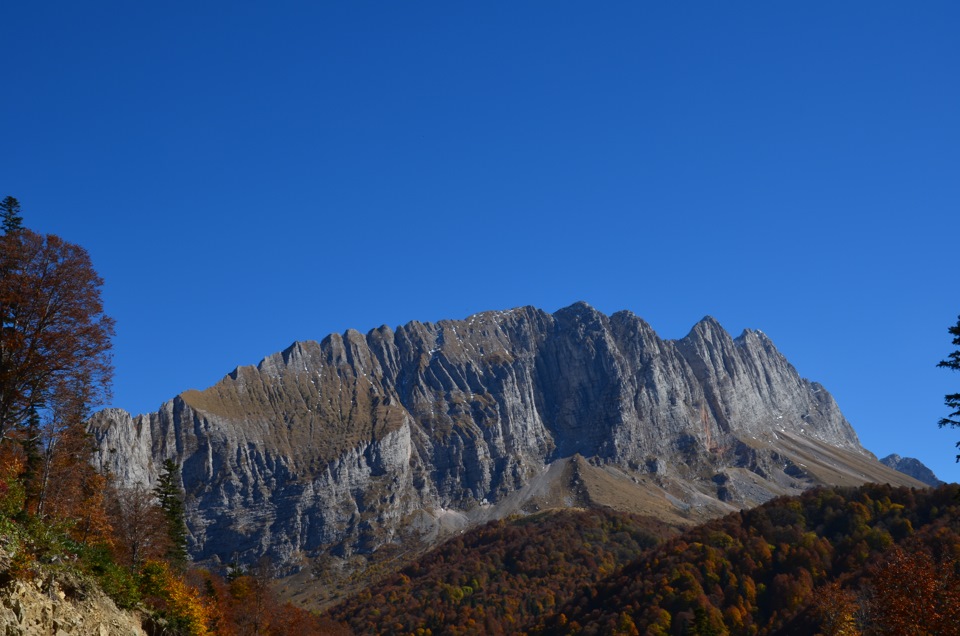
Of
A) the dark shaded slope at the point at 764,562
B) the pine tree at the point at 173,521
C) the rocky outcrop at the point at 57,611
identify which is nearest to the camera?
the rocky outcrop at the point at 57,611

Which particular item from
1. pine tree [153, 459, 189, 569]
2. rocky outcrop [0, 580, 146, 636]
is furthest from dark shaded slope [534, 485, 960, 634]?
rocky outcrop [0, 580, 146, 636]

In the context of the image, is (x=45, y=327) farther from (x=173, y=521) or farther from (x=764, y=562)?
(x=764, y=562)

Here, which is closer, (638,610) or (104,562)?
(104,562)

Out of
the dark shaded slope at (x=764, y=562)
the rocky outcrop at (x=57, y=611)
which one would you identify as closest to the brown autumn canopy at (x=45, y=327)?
the rocky outcrop at (x=57, y=611)

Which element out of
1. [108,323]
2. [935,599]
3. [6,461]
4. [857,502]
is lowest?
[935,599]

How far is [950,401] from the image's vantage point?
119 ft

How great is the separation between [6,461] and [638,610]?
121 meters

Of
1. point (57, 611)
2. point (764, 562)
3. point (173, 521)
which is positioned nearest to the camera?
point (57, 611)

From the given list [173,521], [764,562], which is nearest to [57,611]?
[173,521]

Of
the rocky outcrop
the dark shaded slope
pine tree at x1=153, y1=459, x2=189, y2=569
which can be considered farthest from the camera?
the dark shaded slope

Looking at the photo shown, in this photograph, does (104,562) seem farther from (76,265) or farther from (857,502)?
(857,502)

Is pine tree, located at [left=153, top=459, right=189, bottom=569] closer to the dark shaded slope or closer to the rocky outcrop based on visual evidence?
the rocky outcrop

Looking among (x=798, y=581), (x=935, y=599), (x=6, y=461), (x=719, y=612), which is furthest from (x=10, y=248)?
(x=798, y=581)

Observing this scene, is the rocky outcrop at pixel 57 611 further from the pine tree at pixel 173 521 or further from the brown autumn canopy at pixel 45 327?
the pine tree at pixel 173 521
